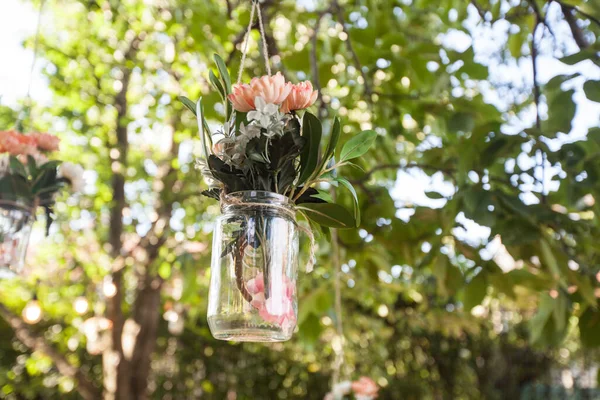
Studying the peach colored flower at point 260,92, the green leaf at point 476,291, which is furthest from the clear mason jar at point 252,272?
the green leaf at point 476,291

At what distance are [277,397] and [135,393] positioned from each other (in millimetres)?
1874

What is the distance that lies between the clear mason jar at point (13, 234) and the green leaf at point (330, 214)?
0.68 meters

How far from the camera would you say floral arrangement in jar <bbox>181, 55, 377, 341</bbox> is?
0.63 meters

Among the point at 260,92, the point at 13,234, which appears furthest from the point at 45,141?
the point at 260,92

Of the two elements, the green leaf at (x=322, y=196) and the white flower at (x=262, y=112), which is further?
the green leaf at (x=322, y=196)

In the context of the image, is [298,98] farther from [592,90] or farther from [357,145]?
[592,90]

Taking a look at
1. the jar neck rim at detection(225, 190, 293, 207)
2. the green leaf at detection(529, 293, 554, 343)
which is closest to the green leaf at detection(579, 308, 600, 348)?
the green leaf at detection(529, 293, 554, 343)

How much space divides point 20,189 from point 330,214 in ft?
2.33

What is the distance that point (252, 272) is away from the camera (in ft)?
2.08

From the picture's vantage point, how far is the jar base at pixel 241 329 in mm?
622

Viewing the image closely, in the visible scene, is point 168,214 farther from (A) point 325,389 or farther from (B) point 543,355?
(B) point 543,355

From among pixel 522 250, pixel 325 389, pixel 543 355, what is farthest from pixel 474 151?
pixel 543 355

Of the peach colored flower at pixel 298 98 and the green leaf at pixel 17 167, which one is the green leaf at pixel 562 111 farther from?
the green leaf at pixel 17 167

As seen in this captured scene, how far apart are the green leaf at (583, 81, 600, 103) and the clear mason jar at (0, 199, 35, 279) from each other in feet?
3.46
